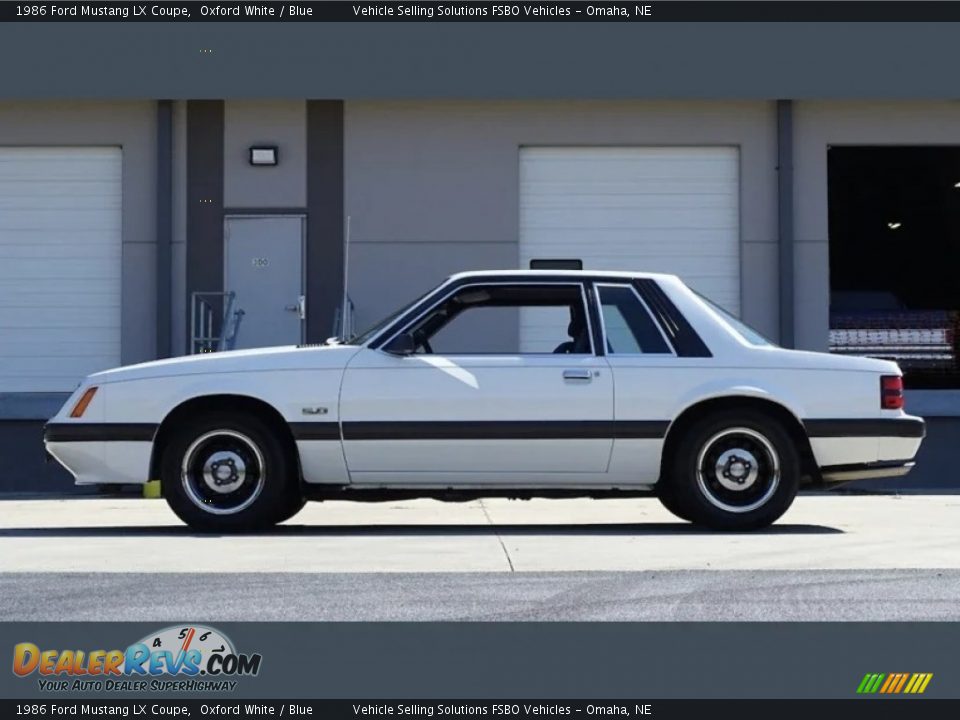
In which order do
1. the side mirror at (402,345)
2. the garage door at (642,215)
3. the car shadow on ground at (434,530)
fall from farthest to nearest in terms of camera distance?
the garage door at (642,215)
the side mirror at (402,345)
the car shadow on ground at (434,530)

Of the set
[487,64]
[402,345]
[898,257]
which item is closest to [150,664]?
[402,345]

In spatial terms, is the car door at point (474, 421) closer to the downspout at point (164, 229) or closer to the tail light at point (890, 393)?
the tail light at point (890, 393)

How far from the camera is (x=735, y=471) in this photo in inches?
375

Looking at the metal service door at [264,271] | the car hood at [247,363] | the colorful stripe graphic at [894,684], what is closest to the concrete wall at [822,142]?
the metal service door at [264,271]

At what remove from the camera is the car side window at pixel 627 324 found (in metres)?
9.76

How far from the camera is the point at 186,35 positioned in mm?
16469

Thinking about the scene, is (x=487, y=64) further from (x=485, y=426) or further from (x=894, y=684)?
(x=894, y=684)

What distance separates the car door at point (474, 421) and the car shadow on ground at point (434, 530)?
12.5 inches

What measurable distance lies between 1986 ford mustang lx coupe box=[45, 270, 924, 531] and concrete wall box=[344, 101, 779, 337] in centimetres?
794

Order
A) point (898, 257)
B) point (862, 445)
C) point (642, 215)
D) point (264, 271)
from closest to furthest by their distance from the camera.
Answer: point (862, 445) → point (264, 271) → point (642, 215) → point (898, 257)

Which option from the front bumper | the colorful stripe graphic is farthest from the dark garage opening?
the colorful stripe graphic

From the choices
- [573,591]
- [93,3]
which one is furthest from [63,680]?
[93,3]

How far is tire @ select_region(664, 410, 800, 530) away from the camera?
948 centimetres

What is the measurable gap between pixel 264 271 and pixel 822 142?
6078mm
